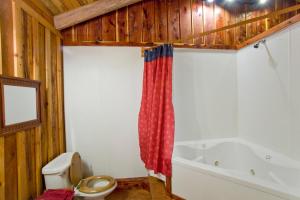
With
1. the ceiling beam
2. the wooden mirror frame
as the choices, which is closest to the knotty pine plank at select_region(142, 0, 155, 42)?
the ceiling beam

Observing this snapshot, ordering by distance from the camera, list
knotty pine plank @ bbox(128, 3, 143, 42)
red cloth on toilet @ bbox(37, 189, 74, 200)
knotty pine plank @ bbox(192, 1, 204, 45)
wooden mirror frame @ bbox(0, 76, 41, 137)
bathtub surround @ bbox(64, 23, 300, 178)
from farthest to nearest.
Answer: knotty pine plank @ bbox(192, 1, 204, 45), knotty pine plank @ bbox(128, 3, 143, 42), bathtub surround @ bbox(64, 23, 300, 178), red cloth on toilet @ bbox(37, 189, 74, 200), wooden mirror frame @ bbox(0, 76, 41, 137)

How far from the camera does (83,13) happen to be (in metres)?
2.28

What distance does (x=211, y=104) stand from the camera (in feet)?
8.82

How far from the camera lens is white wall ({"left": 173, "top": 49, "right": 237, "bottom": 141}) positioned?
8.53 feet

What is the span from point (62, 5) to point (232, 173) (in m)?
2.59

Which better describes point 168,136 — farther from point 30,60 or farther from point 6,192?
point 30,60

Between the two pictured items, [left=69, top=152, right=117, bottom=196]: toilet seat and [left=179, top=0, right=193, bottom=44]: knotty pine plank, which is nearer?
[left=69, top=152, right=117, bottom=196]: toilet seat

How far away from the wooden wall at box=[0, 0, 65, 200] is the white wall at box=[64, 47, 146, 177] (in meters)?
0.17

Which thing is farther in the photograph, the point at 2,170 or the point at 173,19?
the point at 173,19

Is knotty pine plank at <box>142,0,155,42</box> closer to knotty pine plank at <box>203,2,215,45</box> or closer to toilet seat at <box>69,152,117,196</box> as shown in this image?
knotty pine plank at <box>203,2,215,45</box>

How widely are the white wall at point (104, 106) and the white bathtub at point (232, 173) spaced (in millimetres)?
794

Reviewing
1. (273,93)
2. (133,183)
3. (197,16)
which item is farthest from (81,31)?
(273,93)

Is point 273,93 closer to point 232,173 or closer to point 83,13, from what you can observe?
point 232,173

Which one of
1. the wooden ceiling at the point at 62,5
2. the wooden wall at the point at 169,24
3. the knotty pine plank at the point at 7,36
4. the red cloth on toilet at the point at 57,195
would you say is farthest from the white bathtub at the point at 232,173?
the wooden ceiling at the point at 62,5
